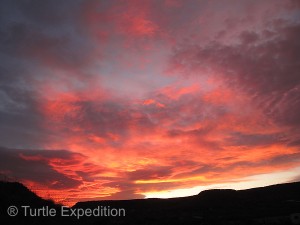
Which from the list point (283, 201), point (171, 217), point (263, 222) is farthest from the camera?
point (283, 201)

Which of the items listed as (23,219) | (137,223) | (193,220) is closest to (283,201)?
(193,220)

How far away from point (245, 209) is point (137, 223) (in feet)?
30.5

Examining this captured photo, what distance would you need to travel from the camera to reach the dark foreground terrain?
18.2m

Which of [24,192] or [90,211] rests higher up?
[24,192]

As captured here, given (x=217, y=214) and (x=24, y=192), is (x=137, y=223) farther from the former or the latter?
(x=24, y=192)

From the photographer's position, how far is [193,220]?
715 inches

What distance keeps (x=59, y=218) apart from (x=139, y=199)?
877 cm

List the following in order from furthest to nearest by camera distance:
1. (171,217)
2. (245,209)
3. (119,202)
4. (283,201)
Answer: (119,202) < (283,201) < (245,209) < (171,217)

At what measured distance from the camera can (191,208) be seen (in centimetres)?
2308

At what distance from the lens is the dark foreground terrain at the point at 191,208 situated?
18.2m

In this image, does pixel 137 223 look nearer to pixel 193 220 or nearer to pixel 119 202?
pixel 193 220

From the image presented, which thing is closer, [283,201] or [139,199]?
[283,201]

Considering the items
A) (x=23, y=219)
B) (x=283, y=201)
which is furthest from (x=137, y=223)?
(x=283, y=201)

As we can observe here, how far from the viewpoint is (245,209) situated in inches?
841
